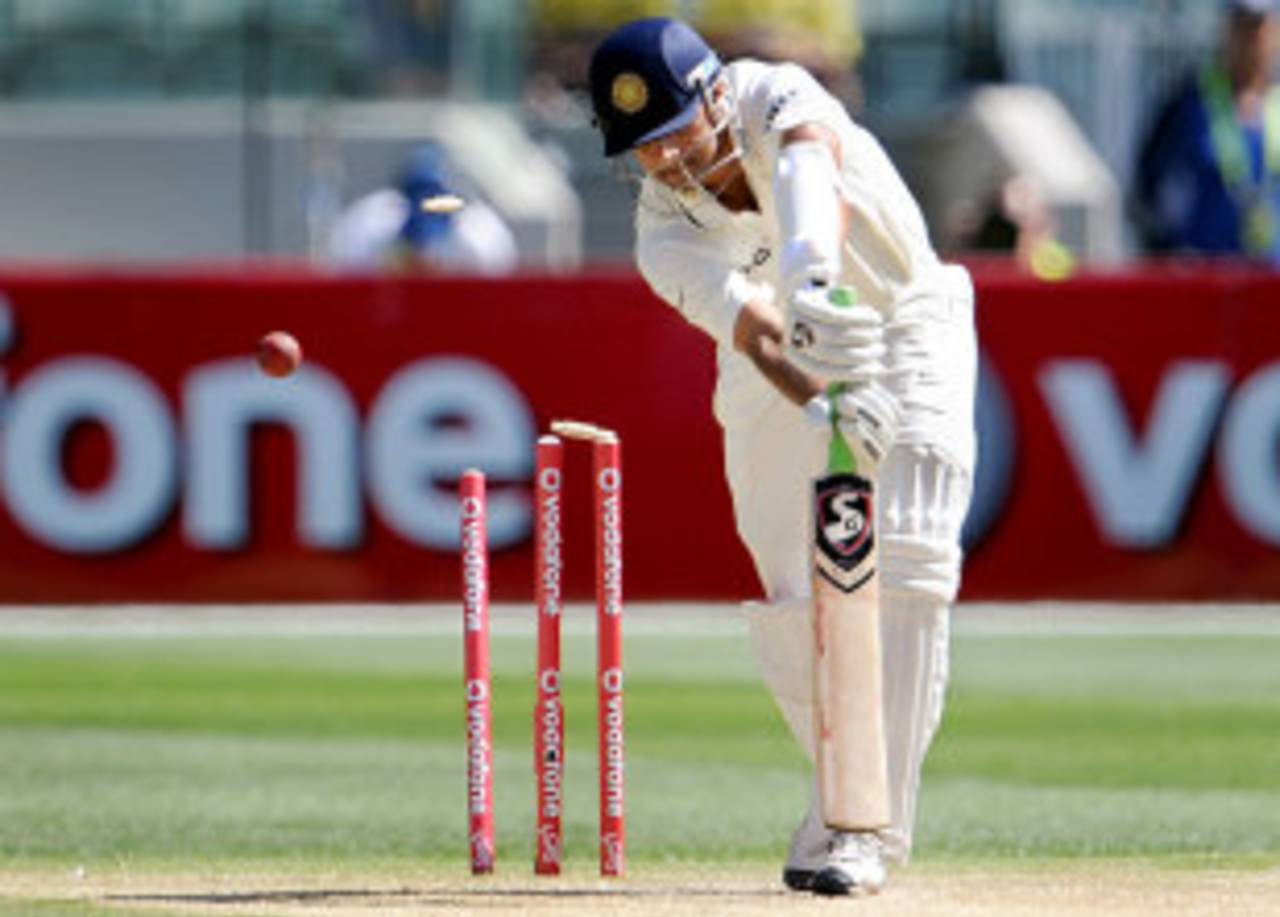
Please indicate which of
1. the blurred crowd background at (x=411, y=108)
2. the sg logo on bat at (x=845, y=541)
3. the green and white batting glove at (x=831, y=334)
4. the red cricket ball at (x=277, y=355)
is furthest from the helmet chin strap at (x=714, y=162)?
the blurred crowd background at (x=411, y=108)

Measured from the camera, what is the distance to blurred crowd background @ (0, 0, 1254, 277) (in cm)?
2333

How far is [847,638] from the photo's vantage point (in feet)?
27.6

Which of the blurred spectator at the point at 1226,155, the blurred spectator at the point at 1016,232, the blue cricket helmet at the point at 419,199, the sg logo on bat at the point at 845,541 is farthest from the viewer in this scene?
the blurred spectator at the point at 1016,232

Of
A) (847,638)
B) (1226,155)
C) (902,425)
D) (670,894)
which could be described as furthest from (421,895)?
(1226,155)

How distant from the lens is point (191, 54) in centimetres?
2377

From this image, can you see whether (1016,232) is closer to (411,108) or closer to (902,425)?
(411,108)

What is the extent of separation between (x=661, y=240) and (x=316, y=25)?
15.2m

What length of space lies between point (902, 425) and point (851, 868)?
2.96ft

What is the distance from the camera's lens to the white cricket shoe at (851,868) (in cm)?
862

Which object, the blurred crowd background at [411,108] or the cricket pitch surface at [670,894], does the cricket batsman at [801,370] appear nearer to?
the cricket pitch surface at [670,894]

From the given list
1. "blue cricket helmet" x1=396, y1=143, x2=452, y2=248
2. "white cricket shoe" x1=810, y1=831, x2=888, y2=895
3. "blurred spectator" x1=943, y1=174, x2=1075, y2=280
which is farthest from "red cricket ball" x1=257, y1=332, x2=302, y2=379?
"blurred spectator" x1=943, y1=174, x2=1075, y2=280

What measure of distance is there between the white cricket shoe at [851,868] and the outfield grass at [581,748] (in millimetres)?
1417

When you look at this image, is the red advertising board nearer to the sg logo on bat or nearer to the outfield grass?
the outfield grass

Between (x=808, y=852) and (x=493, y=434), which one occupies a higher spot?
(x=493, y=434)
